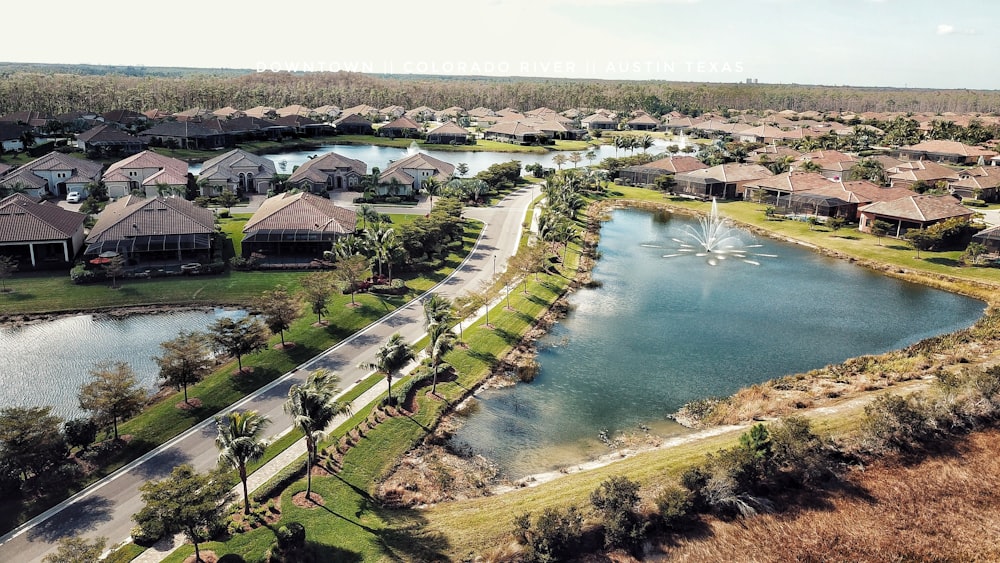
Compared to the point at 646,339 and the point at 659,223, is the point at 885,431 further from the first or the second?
the point at 659,223

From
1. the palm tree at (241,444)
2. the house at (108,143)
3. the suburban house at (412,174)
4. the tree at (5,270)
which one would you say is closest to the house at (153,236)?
the tree at (5,270)

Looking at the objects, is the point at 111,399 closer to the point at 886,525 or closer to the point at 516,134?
the point at 886,525

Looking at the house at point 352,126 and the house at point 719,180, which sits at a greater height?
the house at point 352,126

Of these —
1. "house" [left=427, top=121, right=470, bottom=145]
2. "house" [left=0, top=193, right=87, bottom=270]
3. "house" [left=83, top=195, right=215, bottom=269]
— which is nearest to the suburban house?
"house" [left=83, top=195, right=215, bottom=269]

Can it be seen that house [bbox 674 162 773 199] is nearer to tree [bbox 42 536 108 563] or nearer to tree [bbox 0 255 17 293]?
tree [bbox 0 255 17 293]

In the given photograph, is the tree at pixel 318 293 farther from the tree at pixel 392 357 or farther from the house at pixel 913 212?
the house at pixel 913 212

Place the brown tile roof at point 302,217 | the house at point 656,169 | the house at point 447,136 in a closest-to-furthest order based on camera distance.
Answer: the brown tile roof at point 302,217 < the house at point 656,169 < the house at point 447,136

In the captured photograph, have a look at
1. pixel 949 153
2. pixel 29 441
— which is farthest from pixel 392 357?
pixel 949 153
